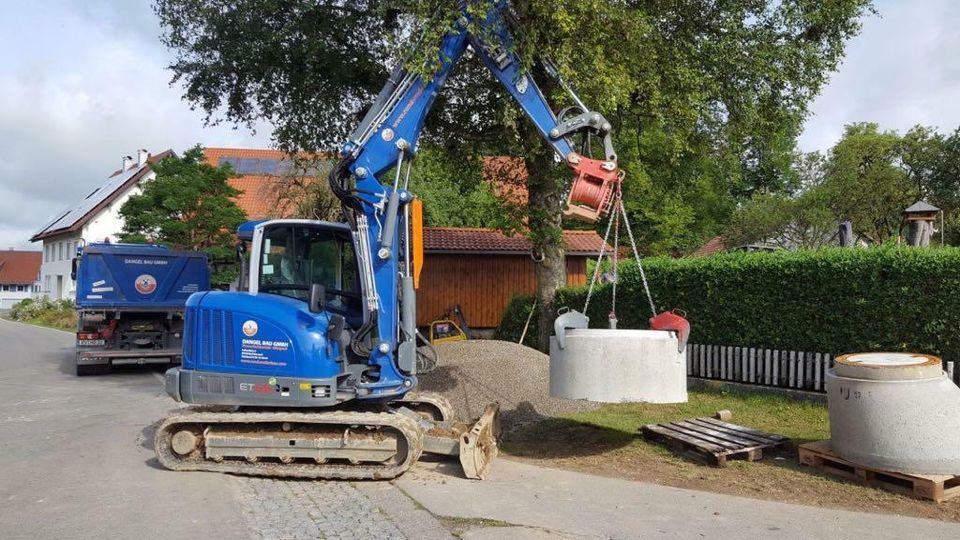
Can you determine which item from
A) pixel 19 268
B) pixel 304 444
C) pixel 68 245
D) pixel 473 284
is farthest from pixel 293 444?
pixel 19 268

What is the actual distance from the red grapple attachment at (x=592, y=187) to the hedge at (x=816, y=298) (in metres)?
5.32

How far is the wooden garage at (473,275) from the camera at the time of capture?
75.4ft

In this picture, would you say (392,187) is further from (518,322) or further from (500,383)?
(518,322)

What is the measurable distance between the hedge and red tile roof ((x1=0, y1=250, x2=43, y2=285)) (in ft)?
318

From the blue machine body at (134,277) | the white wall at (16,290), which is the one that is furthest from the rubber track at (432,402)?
the white wall at (16,290)

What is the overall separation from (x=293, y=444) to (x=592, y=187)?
4.01 m

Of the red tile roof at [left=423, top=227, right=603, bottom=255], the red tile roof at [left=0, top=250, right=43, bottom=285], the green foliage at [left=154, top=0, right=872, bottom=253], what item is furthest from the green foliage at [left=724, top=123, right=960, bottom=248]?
the red tile roof at [left=0, top=250, right=43, bottom=285]

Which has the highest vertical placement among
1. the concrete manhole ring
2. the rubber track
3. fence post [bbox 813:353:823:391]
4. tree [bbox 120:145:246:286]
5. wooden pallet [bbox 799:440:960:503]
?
tree [bbox 120:145:246:286]

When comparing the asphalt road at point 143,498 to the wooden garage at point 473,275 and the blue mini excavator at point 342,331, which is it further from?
the wooden garage at point 473,275

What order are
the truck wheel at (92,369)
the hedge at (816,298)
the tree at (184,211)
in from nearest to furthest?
the hedge at (816,298)
the truck wheel at (92,369)
the tree at (184,211)

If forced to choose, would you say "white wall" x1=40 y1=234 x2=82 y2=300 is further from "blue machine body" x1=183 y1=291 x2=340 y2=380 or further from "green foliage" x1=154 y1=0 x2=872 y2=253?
"blue machine body" x1=183 y1=291 x2=340 y2=380

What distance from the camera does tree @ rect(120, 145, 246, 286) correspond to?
26.0m

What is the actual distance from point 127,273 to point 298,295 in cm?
1115

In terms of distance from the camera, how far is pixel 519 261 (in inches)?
926
